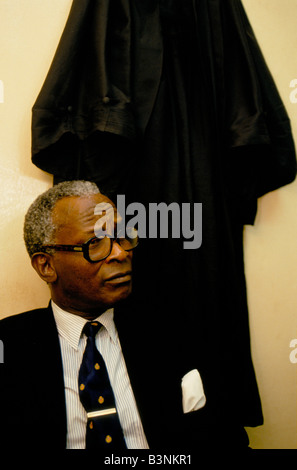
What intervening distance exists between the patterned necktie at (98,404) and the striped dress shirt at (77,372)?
22mm

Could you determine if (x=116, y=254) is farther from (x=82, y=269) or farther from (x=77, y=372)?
(x=77, y=372)

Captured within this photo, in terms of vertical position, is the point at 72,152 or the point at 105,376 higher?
the point at 72,152

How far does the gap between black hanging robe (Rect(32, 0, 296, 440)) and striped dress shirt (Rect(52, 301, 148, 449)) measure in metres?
0.07

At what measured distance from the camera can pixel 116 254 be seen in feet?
2.73

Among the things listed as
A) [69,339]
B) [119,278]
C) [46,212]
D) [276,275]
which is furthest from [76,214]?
[276,275]

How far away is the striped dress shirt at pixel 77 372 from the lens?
29.2 inches

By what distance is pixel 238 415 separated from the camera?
3.21ft

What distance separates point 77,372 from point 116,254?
30 cm

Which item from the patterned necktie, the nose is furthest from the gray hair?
the patterned necktie

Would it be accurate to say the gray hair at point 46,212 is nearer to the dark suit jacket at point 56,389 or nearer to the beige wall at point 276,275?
the dark suit jacket at point 56,389

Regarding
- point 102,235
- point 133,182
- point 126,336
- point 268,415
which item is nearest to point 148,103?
point 133,182
